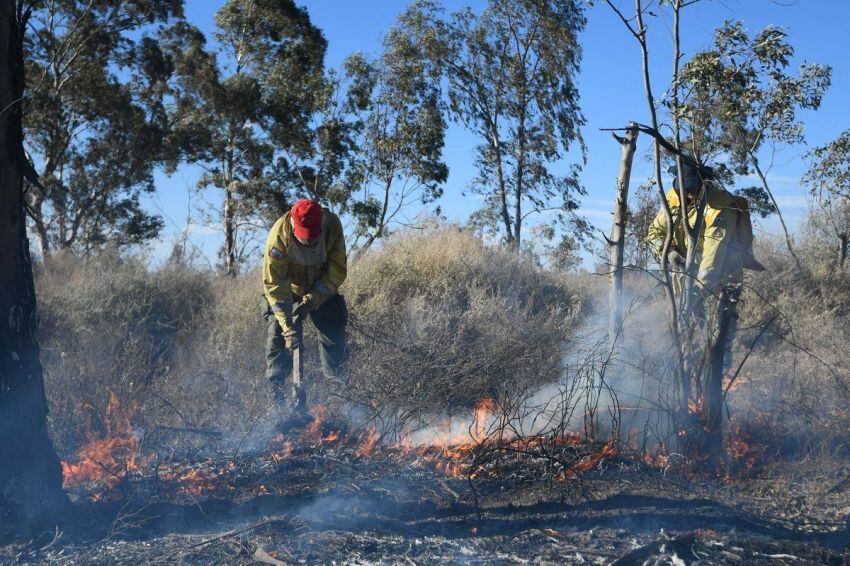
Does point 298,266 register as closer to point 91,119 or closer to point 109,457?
point 109,457

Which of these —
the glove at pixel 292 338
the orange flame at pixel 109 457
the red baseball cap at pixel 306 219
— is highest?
the red baseball cap at pixel 306 219

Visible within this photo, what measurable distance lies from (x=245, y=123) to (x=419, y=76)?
14.1 ft

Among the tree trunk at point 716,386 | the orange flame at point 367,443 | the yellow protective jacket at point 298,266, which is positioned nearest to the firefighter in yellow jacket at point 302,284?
the yellow protective jacket at point 298,266

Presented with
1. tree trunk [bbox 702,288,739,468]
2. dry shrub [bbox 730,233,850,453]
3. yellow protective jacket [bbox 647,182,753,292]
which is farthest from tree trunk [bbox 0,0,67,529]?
yellow protective jacket [bbox 647,182,753,292]

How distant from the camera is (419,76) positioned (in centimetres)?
1755

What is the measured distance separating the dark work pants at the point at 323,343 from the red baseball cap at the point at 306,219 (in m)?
0.61

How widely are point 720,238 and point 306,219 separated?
280 centimetres

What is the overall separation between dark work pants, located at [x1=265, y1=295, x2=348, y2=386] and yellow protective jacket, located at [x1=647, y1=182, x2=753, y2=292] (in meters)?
2.48

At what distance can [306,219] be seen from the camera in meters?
5.64

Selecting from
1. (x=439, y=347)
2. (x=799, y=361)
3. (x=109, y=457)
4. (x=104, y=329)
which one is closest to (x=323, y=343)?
→ (x=439, y=347)

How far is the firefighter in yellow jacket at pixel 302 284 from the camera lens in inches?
225

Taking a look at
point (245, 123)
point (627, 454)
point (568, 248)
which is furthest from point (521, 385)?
point (245, 123)

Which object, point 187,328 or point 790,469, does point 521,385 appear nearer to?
point 790,469

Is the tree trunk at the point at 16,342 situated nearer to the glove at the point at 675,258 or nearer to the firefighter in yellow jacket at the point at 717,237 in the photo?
the firefighter in yellow jacket at the point at 717,237
